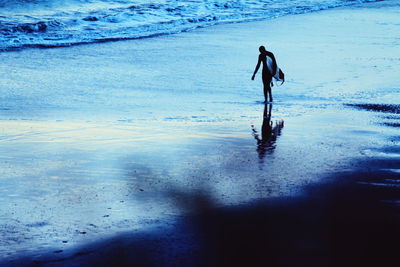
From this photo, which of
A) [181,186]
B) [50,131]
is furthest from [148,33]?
[181,186]

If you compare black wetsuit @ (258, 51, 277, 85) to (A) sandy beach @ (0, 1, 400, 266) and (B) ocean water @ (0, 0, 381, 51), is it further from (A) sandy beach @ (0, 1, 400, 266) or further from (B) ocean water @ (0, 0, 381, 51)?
(B) ocean water @ (0, 0, 381, 51)

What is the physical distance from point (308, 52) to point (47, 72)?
36.5 ft

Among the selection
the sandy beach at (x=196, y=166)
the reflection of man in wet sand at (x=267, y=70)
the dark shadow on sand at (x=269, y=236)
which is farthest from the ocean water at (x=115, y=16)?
the dark shadow on sand at (x=269, y=236)

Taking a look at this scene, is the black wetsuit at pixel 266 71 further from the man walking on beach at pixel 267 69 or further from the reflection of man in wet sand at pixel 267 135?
the reflection of man in wet sand at pixel 267 135

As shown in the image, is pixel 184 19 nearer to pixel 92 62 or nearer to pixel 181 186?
pixel 92 62

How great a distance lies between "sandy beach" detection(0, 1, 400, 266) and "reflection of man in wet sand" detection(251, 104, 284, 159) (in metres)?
0.07

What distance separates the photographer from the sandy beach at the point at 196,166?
21.7ft

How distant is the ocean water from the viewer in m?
33.6

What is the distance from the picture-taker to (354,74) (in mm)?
21484

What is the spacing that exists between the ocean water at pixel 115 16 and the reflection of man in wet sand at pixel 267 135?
17793mm

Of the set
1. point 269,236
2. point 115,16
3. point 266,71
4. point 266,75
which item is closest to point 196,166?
point 269,236

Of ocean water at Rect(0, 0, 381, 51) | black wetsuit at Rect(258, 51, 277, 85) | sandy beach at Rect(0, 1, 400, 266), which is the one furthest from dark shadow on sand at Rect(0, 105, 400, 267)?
ocean water at Rect(0, 0, 381, 51)

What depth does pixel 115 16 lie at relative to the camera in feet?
139

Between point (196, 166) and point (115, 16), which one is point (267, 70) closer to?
point (196, 166)
